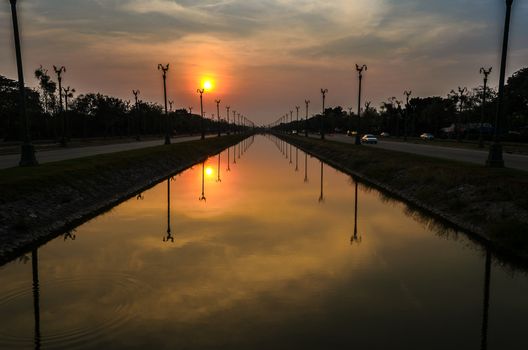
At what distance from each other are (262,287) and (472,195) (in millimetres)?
12353

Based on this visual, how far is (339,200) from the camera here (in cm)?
2427

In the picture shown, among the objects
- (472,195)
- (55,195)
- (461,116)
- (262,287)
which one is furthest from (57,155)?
(461,116)

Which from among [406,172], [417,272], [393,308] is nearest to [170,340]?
[393,308]

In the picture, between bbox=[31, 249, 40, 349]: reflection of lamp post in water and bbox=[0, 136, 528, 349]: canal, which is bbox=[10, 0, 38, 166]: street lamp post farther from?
bbox=[31, 249, 40, 349]: reflection of lamp post in water

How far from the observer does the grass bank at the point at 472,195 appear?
47.3ft

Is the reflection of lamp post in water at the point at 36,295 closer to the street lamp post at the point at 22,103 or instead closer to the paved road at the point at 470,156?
the street lamp post at the point at 22,103

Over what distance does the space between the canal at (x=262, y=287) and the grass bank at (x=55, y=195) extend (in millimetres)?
1011

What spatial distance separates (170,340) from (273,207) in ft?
46.8

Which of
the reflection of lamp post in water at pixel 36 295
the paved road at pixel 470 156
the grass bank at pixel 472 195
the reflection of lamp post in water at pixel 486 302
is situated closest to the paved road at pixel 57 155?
the reflection of lamp post in water at pixel 36 295

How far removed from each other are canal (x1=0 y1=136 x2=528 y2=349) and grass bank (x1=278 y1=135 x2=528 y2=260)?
1.00m

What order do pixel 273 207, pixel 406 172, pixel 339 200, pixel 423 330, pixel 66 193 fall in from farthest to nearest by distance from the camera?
pixel 406 172
pixel 339 200
pixel 273 207
pixel 66 193
pixel 423 330

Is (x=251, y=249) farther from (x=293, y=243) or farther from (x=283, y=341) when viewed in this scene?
(x=283, y=341)

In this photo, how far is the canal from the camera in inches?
320

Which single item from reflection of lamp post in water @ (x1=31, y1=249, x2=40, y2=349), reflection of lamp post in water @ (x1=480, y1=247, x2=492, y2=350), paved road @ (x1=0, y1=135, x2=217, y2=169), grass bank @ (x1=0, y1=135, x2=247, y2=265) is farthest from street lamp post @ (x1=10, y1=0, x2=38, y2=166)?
reflection of lamp post in water @ (x1=480, y1=247, x2=492, y2=350)
